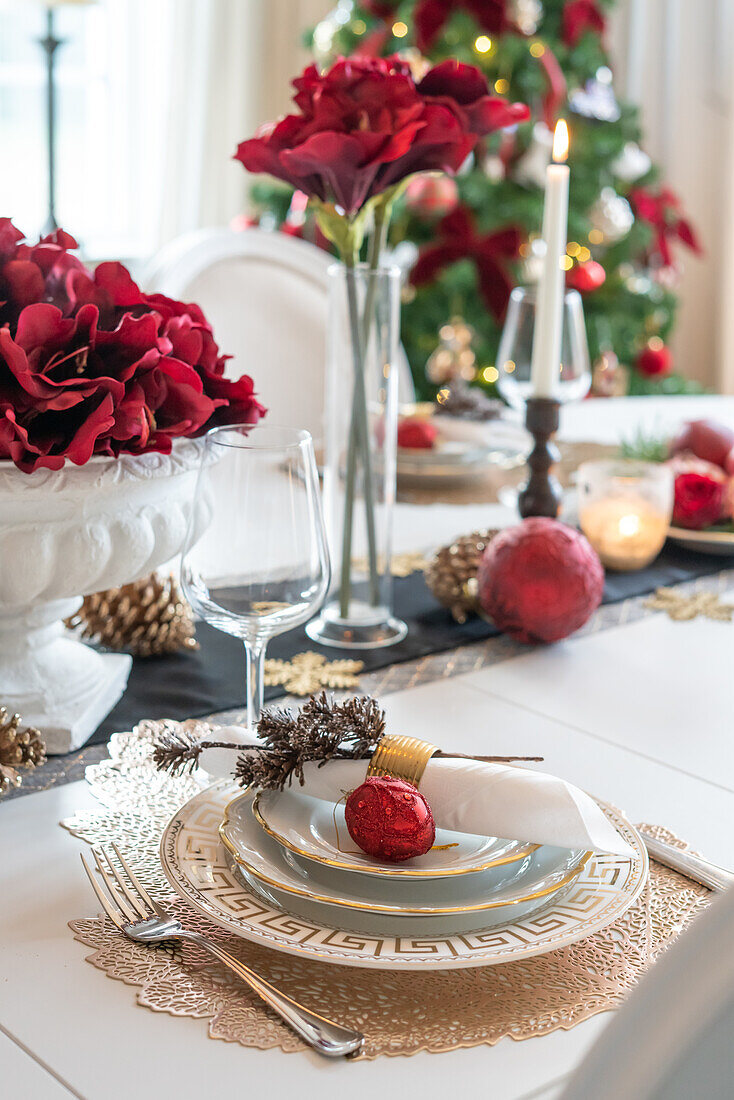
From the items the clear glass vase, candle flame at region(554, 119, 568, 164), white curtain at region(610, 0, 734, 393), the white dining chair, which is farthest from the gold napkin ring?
white curtain at region(610, 0, 734, 393)

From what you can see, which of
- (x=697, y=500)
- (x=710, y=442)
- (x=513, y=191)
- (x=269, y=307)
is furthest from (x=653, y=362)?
(x=697, y=500)

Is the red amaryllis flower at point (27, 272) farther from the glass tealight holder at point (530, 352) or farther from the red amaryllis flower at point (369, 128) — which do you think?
the glass tealight holder at point (530, 352)

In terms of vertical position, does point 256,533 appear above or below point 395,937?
above

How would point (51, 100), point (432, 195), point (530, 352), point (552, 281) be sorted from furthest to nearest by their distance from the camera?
point (51, 100) → point (432, 195) → point (530, 352) → point (552, 281)

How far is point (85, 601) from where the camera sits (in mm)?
941

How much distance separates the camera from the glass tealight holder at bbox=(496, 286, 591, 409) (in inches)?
48.2

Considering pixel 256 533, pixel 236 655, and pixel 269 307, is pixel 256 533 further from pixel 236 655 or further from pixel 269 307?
pixel 269 307

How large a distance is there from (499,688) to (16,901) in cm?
41

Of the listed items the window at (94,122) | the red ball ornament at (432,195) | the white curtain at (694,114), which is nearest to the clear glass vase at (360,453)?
the red ball ornament at (432,195)

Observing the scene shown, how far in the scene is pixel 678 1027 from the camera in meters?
0.33

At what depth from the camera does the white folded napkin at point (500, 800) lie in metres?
0.53

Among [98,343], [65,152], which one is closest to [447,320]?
[65,152]

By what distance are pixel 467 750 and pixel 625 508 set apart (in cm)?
45

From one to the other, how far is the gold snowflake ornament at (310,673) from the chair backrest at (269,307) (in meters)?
0.89
